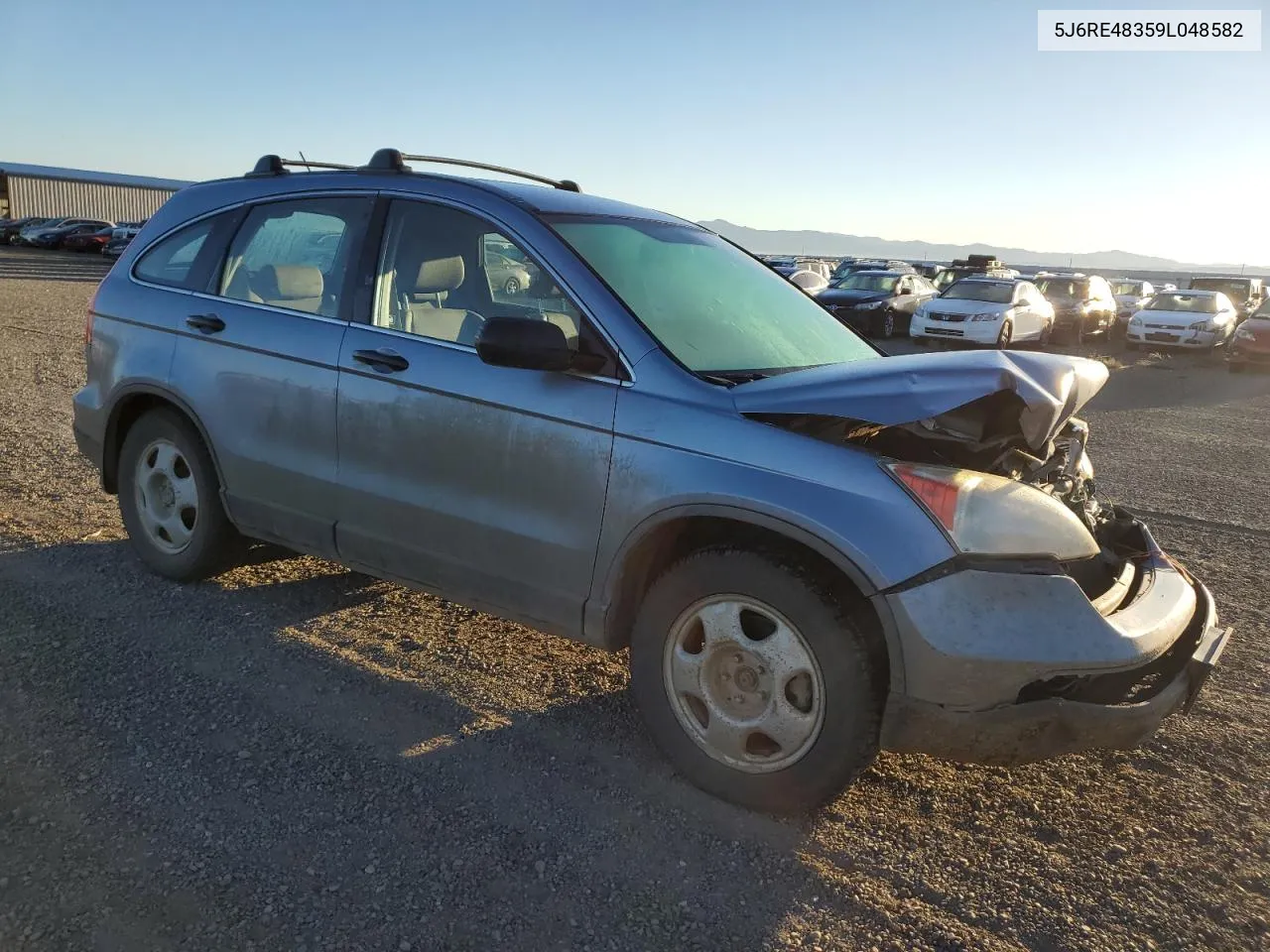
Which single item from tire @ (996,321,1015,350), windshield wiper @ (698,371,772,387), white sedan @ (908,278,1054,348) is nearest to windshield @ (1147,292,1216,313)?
white sedan @ (908,278,1054,348)

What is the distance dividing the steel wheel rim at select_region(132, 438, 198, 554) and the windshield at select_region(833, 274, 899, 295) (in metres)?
21.5

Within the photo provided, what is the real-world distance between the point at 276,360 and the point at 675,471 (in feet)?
6.31

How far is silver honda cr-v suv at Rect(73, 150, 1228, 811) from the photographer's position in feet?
8.57

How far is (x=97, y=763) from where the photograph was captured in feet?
9.88

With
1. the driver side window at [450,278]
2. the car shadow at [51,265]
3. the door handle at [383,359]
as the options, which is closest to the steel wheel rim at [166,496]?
the door handle at [383,359]

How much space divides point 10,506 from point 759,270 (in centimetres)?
455

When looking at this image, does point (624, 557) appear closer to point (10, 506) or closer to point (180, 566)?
point (180, 566)

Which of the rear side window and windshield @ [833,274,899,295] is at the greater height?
windshield @ [833,274,899,295]

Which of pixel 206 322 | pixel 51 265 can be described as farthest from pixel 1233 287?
pixel 51 265

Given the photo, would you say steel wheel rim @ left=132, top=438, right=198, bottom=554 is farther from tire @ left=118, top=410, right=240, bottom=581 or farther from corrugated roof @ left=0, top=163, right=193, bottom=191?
corrugated roof @ left=0, top=163, right=193, bottom=191

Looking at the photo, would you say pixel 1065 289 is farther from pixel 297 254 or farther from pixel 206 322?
pixel 206 322

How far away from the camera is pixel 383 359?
3.54m

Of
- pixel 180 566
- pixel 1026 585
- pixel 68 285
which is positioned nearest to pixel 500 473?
pixel 1026 585

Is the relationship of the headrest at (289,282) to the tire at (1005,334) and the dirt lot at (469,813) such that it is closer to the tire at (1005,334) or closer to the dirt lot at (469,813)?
the dirt lot at (469,813)
